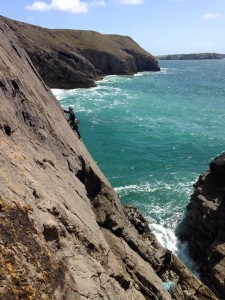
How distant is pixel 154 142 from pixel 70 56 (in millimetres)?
75246

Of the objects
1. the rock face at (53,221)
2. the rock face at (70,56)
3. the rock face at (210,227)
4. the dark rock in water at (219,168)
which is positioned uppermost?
the rock face at (70,56)

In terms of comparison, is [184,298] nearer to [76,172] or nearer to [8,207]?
[76,172]

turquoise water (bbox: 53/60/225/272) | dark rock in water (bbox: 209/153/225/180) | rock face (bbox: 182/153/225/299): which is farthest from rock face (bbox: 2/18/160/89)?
rock face (bbox: 182/153/225/299)

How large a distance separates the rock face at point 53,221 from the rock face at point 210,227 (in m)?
4.86

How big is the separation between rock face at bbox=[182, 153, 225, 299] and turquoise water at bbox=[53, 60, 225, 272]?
1833mm

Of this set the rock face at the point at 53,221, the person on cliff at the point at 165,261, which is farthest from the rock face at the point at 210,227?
the person on cliff at the point at 165,261

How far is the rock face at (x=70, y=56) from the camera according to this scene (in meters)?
116

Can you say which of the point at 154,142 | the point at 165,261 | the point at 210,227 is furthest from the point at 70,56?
the point at 165,261

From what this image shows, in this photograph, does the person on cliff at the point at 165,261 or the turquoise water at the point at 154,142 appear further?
the turquoise water at the point at 154,142

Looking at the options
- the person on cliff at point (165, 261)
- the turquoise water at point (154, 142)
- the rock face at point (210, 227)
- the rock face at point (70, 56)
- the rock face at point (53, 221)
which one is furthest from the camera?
the rock face at point (70, 56)

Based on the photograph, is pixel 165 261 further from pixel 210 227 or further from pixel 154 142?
pixel 154 142

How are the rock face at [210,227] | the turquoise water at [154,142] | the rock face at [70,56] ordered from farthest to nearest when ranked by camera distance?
the rock face at [70,56], the turquoise water at [154,142], the rock face at [210,227]

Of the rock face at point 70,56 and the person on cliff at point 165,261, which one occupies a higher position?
the rock face at point 70,56

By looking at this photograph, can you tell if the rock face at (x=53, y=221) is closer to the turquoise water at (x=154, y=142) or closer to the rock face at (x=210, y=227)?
the rock face at (x=210, y=227)
